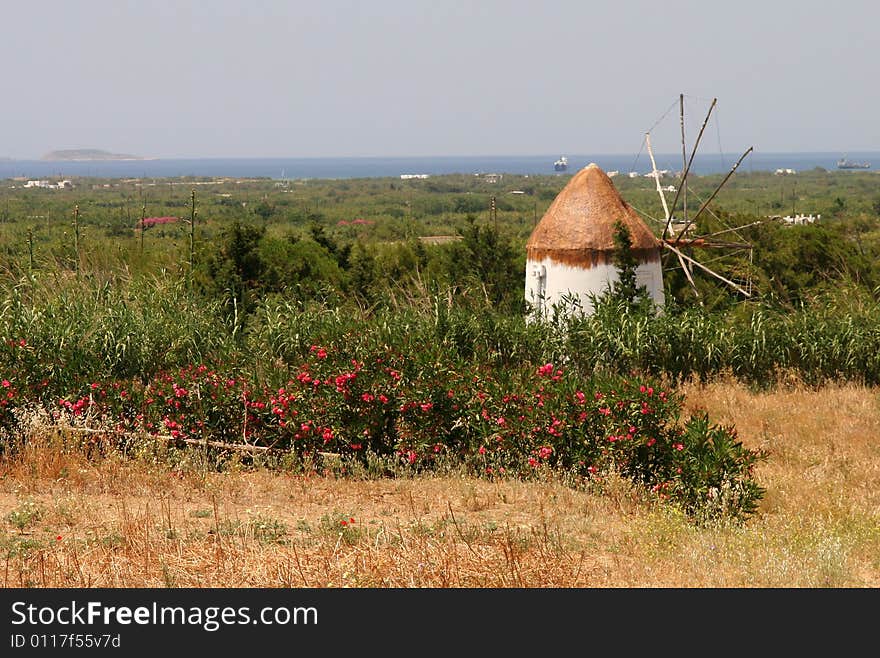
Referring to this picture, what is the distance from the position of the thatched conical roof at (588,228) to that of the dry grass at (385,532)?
6.22 meters

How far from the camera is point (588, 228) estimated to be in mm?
14820

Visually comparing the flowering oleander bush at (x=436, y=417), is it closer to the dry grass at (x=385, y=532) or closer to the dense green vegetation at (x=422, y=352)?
the dense green vegetation at (x=422, y=352)

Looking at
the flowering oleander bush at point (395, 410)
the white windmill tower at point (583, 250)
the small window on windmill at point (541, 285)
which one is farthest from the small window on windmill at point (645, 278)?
the flowering oleander bush at point (395, 410)

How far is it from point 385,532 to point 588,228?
955cm

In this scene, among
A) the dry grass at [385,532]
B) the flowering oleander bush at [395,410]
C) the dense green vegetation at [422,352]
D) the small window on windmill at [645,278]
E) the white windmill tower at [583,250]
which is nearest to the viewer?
the dry grass at [385,532]

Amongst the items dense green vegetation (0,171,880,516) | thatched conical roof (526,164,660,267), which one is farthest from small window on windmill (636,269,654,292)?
dense green vegetation (0,171,880,516)

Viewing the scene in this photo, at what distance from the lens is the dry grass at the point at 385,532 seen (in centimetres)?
538

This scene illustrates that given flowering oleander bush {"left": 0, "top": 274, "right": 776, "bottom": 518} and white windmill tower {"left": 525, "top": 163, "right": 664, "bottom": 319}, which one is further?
white windmill tower {"left": 525, "top": 163, "right": 664, "bottom": 319}

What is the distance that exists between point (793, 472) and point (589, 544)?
13.3 ft

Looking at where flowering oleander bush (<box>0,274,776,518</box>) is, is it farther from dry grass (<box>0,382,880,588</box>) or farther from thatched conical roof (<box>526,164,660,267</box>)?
thatched conical roof (<box>526,164,660,267</box>)

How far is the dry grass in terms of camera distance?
17.6 feet

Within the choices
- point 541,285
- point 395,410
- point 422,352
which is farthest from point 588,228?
point 395,410

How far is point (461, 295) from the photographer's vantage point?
55.7 feet

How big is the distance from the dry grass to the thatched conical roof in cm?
622
